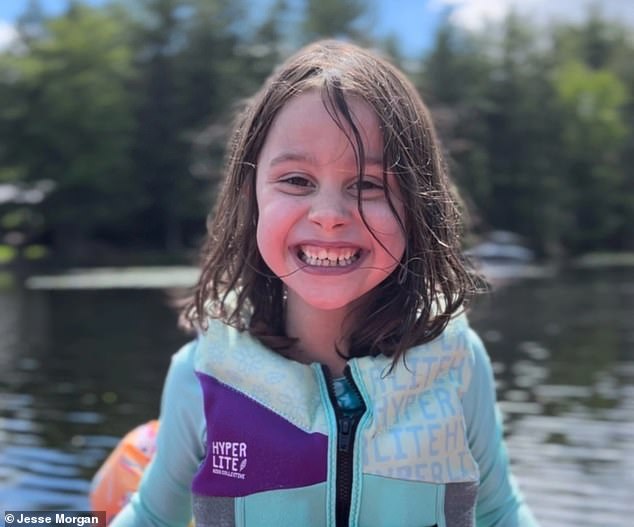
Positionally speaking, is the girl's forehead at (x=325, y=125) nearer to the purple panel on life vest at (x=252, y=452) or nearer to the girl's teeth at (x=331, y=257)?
the girl's teeth at (x=331, y=257)

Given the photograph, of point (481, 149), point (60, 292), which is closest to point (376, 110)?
point (60, 292)

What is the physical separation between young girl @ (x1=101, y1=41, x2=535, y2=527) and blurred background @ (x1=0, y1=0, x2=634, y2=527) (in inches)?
358

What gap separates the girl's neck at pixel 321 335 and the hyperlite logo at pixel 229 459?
0.63 ft

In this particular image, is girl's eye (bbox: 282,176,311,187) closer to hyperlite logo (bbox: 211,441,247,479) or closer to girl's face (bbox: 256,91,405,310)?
girl's face (bbox: 256,91,405,310)

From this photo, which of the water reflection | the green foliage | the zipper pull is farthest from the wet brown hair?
the green foliage

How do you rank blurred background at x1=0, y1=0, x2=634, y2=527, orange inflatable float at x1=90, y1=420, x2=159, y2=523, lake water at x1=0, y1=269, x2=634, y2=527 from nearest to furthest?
orange inflatable float at x1=90, y1=420, x2=159, y2=523 → lake water at x1=0, y1=269, x2=634, y2=527 → blurred background at x1=0, y1=0, x2=634, y2=527

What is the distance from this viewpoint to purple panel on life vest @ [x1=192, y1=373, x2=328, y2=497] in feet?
4.41

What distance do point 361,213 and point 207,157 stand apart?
122ft

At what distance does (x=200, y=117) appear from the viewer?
40.0m

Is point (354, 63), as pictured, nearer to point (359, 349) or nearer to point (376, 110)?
point (376, 110)

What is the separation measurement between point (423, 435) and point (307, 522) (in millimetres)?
210

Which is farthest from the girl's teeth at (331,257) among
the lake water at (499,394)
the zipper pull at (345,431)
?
the lake water at (499,394)

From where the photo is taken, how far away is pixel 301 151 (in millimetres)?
1372

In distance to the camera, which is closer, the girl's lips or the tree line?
the girl's lips
